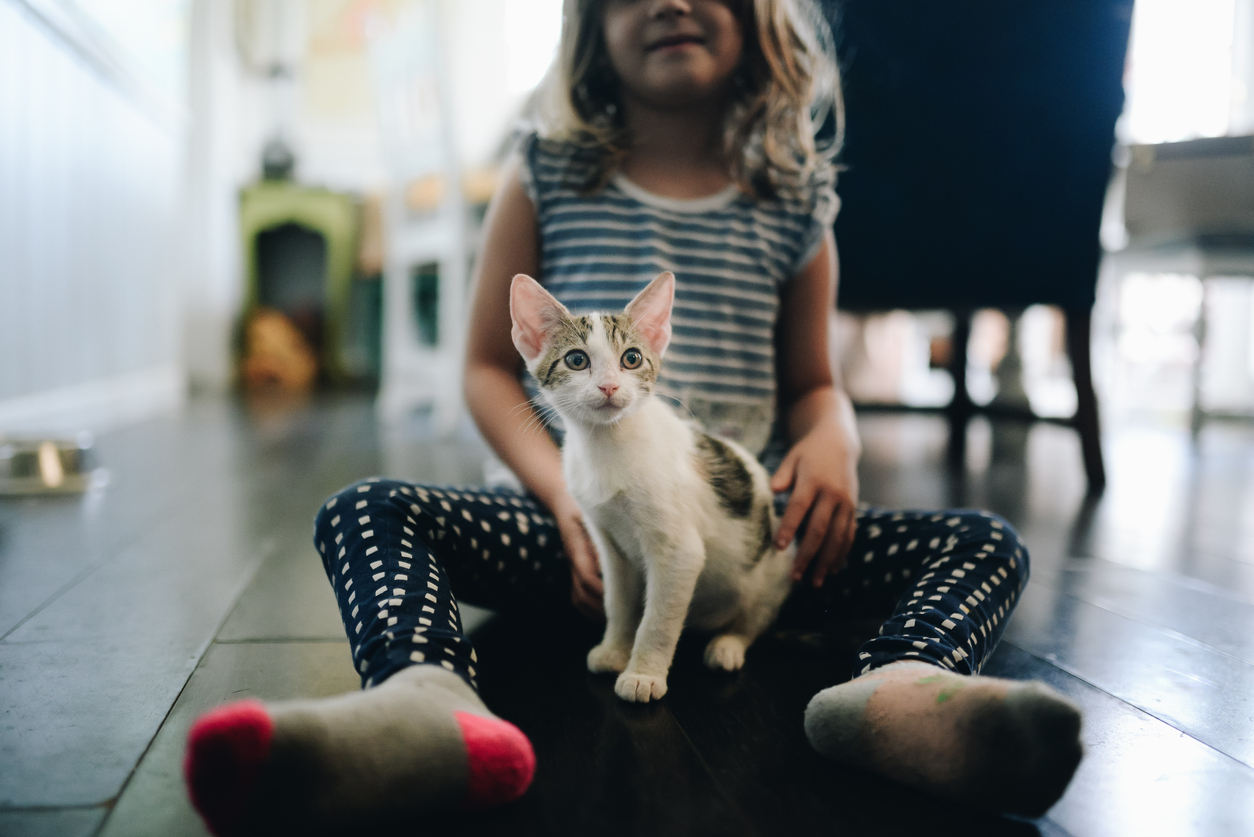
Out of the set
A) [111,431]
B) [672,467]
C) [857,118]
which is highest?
[857,118]

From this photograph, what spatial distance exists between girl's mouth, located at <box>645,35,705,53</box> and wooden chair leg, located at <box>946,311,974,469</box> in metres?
1.61

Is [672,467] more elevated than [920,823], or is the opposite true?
[672,467]

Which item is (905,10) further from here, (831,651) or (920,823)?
(920,823)

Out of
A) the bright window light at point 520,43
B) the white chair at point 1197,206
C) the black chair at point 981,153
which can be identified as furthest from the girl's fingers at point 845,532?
the bright window light at point 520,43

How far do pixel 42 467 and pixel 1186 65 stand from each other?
4.54 m

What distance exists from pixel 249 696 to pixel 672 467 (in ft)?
1.38

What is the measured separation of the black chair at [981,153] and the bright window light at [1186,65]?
7.98 feet

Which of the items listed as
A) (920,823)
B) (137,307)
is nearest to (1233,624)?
(920,823)

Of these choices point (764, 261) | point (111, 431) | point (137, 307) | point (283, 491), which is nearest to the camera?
point (764, 261)

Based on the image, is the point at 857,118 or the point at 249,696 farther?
the point at 857,118

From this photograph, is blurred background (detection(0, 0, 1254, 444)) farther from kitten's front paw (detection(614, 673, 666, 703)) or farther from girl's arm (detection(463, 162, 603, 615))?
kitten's front paw (detection(614, 673, 666, 703))

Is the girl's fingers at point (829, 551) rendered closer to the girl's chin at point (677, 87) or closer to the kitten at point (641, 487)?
the kitten at point (641, 487)

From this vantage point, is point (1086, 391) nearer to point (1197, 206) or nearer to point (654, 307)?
point (1197, 206)

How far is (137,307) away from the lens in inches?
126
